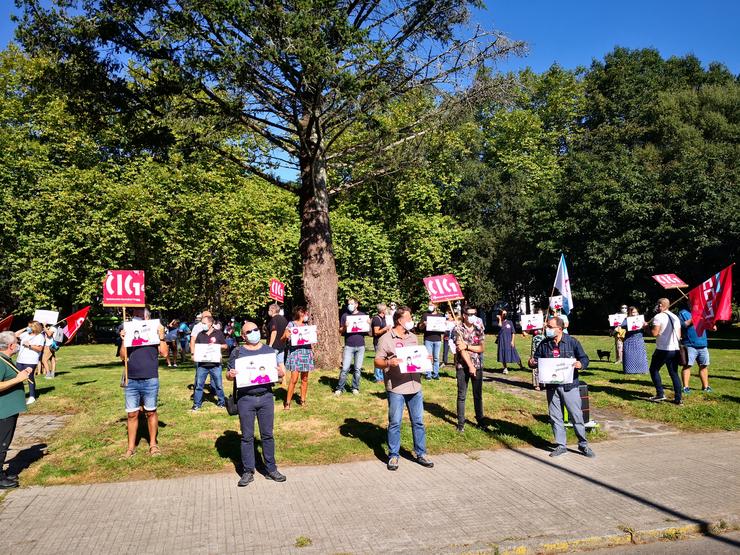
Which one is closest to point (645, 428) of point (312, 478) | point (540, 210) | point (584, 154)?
point (312, 478)

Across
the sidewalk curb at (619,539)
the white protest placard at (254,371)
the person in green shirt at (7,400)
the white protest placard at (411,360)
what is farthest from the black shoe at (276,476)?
the person in green shirt at (7,400)

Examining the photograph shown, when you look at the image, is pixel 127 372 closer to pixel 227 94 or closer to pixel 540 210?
pixel 227 94

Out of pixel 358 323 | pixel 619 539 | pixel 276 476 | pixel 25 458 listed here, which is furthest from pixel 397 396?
pixel 25 458

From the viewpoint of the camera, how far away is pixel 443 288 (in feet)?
42.8

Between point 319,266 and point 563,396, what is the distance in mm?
8184

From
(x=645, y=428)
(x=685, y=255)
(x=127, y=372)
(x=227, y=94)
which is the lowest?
(x=645, y=428)

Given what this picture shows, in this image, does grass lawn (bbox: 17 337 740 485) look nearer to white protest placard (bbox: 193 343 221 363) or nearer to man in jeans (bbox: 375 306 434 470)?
man in jeans (bbox: 375 306 434 470)

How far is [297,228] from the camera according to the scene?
35.0 m

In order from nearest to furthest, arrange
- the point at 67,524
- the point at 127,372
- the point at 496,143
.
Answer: the point at 67,524
the point at 127,372
the point at 496,143

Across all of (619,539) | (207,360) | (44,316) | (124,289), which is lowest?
(619,539)

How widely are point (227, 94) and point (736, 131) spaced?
38.8m

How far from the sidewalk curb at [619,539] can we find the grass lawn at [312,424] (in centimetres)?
314

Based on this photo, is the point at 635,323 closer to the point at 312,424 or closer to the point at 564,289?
the point at 564,289

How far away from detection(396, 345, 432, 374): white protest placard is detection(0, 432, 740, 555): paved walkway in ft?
4.29
